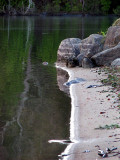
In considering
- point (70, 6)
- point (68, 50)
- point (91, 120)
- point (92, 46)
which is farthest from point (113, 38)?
point (70, 6)

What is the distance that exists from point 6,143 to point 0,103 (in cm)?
370

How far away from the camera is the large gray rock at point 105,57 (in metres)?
19.6

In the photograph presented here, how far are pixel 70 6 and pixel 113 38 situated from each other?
78.7m

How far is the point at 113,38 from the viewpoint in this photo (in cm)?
2086

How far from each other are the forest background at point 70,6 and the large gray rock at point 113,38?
236 ft

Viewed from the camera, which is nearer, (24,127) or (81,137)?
(81,137)

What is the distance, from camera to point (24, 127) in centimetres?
1117

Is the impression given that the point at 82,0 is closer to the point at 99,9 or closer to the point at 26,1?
the point at 99,9

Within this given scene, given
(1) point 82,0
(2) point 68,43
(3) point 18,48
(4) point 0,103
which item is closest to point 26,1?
(1) point 82,0

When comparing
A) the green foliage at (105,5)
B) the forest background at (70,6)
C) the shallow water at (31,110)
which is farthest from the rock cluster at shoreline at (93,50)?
the green foliage at (105,5)

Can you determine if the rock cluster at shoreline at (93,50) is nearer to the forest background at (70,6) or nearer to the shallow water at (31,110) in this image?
the shallow water at (31,110)

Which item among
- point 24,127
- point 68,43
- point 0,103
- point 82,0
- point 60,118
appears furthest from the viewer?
point 82,0

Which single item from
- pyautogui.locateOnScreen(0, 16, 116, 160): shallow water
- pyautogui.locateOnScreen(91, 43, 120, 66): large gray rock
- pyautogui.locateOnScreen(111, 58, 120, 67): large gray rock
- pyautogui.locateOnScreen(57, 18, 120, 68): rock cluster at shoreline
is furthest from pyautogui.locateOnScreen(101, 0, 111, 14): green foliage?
pyautogui.locateOnScreen(111, 58, 120, 67): large gray rock

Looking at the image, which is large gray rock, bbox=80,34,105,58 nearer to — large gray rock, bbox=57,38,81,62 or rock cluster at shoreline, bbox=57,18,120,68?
rock cluster at shoreline, bbox=57,18,120,68
